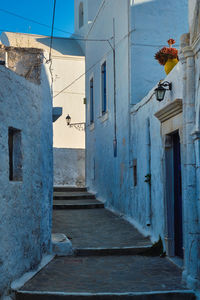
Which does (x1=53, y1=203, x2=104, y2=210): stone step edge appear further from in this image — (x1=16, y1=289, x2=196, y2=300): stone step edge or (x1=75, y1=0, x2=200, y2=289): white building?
(x1=16, y1=289, x2=196, y2=300): stone step edge

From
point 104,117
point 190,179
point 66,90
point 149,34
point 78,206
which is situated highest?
point 66,90

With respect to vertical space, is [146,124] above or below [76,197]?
above

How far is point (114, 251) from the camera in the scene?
8.08 meters

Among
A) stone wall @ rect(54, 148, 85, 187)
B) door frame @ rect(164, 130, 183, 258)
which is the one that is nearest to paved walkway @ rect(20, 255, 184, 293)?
door frame @ rect(164, 130, 183, 258)

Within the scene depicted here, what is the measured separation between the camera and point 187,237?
573 centimetres

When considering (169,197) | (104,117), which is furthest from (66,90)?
(169,197)

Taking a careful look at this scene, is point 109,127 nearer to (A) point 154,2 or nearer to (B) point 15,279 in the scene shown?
(A) point 154,2

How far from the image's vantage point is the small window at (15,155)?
5844 mm

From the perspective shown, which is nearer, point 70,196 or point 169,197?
point 169,197

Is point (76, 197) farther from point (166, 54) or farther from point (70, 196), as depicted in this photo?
point (166, 54)

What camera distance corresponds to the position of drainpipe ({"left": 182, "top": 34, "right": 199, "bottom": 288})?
5.59 meters

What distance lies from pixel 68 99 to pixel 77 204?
25.9 feet

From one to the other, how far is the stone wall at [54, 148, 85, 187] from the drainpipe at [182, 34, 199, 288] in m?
13.0

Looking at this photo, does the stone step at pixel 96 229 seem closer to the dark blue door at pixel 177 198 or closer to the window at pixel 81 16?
the dark blue door at pixel 177 198
